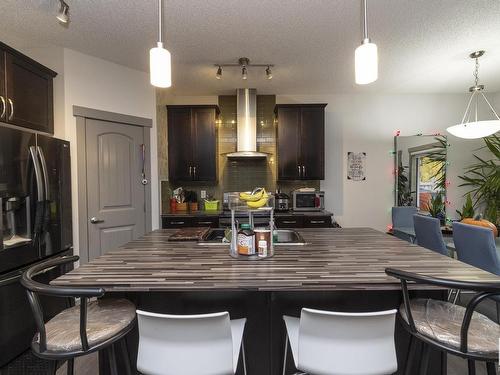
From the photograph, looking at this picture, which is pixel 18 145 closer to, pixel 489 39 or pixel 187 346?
pixel 187 346

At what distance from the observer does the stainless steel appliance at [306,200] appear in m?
3.92

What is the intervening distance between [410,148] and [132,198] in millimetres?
4056

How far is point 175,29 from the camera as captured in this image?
2.38m

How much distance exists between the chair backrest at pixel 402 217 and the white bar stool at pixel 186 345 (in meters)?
3.18

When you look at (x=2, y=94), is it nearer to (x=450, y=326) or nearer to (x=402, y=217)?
(x=450, y=326)

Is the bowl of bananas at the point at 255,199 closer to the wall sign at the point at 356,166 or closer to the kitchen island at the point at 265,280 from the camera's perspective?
the kitchen island at the point at 265,280

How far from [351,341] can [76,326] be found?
113cm

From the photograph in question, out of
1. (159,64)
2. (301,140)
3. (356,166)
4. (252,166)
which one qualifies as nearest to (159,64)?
(159,64)

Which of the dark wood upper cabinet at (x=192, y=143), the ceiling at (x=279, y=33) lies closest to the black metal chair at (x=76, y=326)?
the ceiling at (x=279, y=33)

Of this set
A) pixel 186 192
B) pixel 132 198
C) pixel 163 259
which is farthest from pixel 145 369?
Result: pixel 186 192

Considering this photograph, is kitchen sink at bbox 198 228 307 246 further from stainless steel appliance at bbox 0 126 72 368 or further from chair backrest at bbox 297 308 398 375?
stainless steel appliance at bbox 0 126 72 368

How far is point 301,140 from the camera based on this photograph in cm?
391

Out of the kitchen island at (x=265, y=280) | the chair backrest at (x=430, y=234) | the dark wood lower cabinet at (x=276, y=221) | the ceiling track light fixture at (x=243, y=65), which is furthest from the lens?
the dark wood lower cabinet at (x=276, y=221)

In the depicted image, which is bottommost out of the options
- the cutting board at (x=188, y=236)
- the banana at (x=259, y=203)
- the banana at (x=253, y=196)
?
the cutting board at (x=188, y=236)
